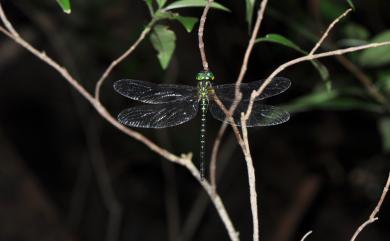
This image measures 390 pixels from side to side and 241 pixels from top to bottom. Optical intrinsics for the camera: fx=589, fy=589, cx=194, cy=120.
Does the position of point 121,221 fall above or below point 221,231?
above

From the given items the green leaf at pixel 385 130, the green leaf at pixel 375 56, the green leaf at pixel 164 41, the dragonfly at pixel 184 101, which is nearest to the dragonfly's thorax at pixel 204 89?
the dragonfly at pixel 184 101

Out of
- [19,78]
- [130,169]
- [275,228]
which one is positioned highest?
[19,78]

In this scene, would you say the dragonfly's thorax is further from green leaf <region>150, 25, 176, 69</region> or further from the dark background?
the dark background

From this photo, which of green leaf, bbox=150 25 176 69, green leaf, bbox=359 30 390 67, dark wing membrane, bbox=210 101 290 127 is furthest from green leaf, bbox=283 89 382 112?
green leaf, bbox=150 25 176 69

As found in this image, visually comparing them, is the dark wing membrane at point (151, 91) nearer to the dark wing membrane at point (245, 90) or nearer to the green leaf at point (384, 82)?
the dark wing membrane at point (245, 90)

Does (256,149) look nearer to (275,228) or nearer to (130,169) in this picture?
(275,228)

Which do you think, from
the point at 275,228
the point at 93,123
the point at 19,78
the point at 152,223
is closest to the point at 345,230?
the point at 275,228

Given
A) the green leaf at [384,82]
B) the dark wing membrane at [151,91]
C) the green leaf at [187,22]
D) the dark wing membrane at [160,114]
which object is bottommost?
the green leaf at [384,82]
